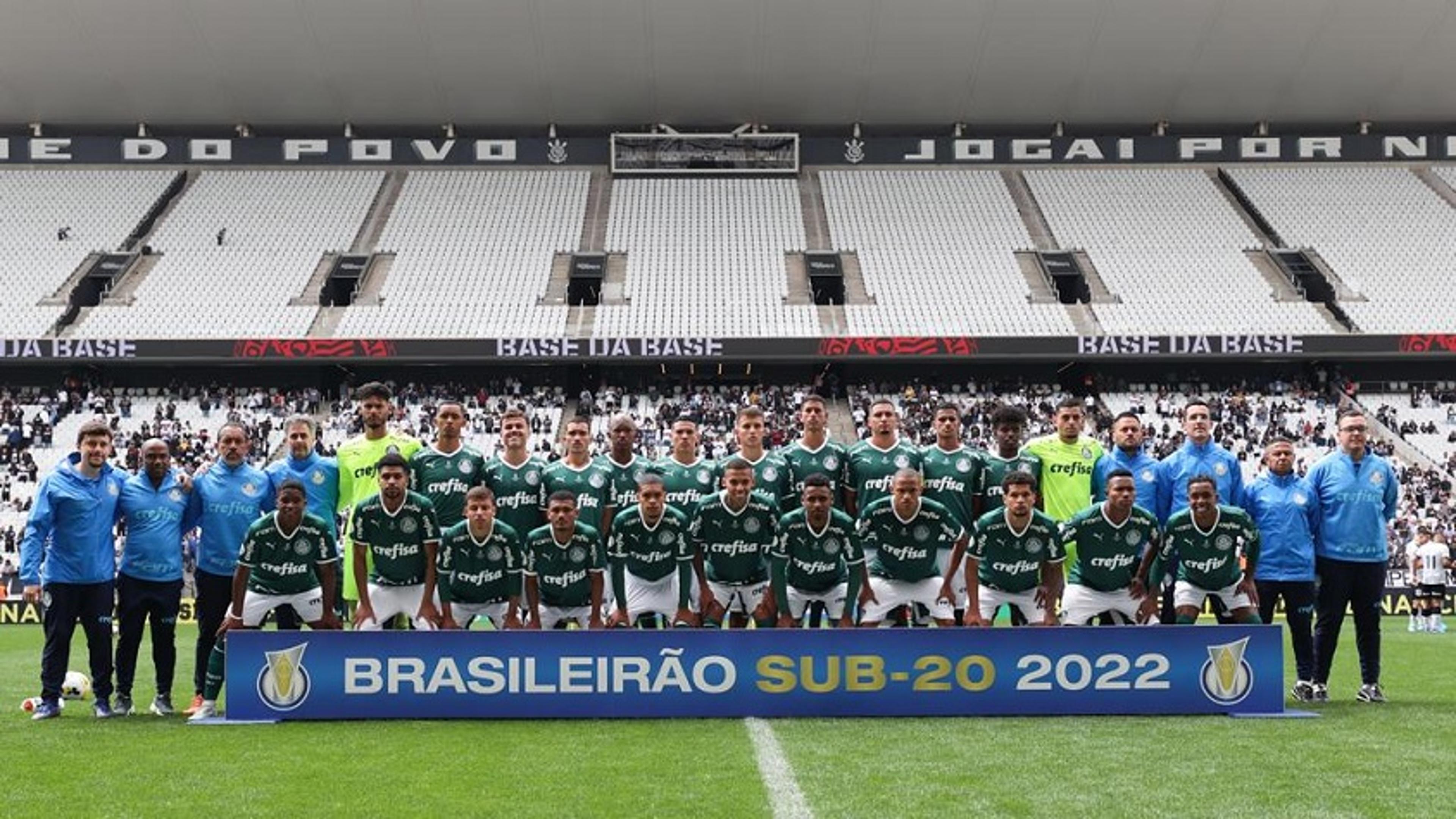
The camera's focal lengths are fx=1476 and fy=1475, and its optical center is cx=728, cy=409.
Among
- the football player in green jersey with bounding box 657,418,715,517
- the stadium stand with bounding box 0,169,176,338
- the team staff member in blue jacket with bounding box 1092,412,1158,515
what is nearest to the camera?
the team staff member in blue jacket with bounding box 1092,412,1158,515

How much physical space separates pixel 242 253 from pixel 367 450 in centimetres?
3434

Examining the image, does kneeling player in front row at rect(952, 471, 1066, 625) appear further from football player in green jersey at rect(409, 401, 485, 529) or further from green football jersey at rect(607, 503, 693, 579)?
football player in green jersey at rect(409, 401, 485, 529)

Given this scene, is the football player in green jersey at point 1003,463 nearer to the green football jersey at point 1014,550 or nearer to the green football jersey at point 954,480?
the green football jersey at point 954,480

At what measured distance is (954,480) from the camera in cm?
1075

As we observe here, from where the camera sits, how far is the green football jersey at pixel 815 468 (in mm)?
10867

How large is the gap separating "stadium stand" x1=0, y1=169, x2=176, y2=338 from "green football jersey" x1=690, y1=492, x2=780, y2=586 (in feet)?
109

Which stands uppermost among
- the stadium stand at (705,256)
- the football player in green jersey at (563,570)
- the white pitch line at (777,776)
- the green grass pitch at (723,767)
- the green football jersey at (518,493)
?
the stadium stand at (705,256)

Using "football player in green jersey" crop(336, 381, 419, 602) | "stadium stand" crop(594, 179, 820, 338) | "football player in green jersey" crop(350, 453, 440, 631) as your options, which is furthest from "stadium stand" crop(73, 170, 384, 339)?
"football player in green jersey" crop(350, 453, 440, 631)

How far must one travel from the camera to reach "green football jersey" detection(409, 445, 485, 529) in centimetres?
1057

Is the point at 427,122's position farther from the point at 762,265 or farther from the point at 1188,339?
the point at 1188,339

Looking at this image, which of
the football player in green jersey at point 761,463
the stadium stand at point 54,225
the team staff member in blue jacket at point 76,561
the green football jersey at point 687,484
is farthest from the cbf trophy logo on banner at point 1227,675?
the stadium stand at point 54,225

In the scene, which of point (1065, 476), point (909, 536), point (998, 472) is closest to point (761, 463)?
point (909, 536)

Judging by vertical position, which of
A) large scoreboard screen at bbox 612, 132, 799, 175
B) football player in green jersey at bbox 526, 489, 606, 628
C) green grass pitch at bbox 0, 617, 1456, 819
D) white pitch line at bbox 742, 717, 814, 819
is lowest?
green grass pitch at bbox 0, 617, 1456, 819

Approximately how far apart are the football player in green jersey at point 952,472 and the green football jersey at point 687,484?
162cm
